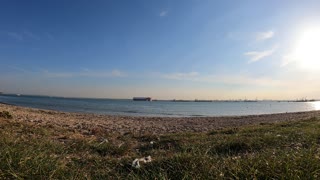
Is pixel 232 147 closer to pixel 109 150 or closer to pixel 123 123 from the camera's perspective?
pixel 109 150

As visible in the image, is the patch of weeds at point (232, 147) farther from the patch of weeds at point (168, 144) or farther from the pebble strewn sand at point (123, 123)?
the pebble strewn sand at point (123, 123)

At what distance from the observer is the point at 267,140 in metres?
9.21

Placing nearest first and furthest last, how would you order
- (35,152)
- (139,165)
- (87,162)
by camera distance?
(35,152) < (139,165) < (87,162)

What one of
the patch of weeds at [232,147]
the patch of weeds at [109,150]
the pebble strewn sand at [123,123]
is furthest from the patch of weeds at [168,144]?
the pebble strewn sand at [123,123]

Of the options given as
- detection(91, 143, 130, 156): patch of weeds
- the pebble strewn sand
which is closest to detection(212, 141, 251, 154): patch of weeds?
detection(91, 143, 130, 156): patch of weeds

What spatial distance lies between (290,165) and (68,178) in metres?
3.52

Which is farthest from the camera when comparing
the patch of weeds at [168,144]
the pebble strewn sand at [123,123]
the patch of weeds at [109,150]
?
the pebble strewn sand at [123,123]

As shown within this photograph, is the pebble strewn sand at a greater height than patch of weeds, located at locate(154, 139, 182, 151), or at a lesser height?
lesser

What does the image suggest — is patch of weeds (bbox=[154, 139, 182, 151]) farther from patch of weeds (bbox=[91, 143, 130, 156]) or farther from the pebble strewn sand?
the pebble strewn sand

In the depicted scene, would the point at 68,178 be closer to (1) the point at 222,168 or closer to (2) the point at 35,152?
(2) the point at 35,152

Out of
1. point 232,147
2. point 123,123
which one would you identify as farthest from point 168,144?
point 123,123

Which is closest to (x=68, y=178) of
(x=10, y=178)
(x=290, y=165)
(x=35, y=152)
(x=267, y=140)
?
(x=10, y=178)

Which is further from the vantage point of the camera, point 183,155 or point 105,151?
point 105,151

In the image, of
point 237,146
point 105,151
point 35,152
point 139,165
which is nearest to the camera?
point 35,152
